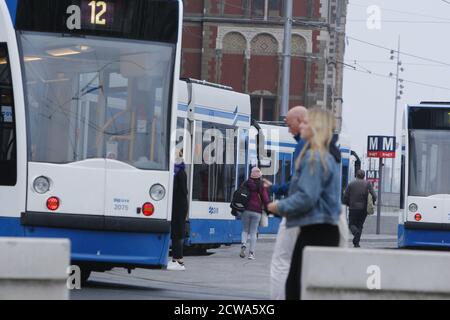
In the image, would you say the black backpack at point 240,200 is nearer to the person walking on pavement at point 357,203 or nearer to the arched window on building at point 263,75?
the person walking on pavement at point 357,203

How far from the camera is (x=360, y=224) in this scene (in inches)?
1116

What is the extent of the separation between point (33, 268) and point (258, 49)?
52.2m

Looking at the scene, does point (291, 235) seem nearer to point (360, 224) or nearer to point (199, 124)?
point (199, 124)

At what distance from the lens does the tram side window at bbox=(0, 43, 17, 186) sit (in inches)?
571

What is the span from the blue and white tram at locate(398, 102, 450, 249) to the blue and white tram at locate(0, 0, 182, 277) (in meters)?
10.9

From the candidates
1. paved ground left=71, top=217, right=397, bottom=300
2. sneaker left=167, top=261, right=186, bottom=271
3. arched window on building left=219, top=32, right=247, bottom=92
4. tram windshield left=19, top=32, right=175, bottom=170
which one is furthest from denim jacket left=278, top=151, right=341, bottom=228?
arched window on building left=219, top=32, right=247, bottom=92

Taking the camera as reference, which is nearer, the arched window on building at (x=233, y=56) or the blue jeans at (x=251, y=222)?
the blue jeans at (x=251, y=222)

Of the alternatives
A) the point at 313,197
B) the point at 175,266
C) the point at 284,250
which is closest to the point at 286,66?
the point at 175,266

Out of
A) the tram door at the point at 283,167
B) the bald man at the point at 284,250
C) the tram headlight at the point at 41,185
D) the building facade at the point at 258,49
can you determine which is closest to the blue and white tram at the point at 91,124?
the tram headlight at the point at 41,185

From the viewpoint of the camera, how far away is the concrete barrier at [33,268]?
30.5 feet

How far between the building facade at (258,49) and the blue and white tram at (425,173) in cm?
3538

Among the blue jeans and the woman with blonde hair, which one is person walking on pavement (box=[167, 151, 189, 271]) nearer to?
the blue jeans

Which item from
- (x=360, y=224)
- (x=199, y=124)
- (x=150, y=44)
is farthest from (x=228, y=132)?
(x=150, y=44)

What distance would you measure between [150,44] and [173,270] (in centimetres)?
567
